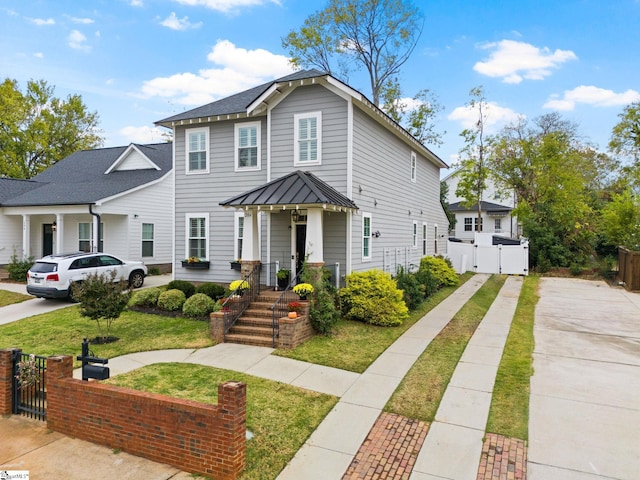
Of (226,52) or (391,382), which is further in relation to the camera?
(226,52)

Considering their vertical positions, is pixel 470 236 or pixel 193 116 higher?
pixel 193 116

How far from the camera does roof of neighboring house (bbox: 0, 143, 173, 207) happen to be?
772 inches

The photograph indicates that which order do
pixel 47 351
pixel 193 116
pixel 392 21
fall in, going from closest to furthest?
pixel 47 351 < pixel 193 116 < pixel 392 21

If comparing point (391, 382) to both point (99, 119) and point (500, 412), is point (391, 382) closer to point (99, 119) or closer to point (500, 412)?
point (500, 412)

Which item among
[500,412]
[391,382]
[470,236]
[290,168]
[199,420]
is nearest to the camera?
[199,420]

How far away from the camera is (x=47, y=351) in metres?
8.80

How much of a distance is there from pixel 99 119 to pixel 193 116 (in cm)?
3354

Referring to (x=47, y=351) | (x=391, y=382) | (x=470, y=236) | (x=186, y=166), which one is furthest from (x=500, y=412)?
(x=470, y=236)

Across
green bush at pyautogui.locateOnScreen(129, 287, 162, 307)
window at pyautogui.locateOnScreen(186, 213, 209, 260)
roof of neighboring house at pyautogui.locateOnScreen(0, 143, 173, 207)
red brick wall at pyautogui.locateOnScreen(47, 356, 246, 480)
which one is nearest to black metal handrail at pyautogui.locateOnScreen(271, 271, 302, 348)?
red brick wall at pyautogui.locateOnScreen(47, 356, 246, 480)

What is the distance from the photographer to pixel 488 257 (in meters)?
24.2

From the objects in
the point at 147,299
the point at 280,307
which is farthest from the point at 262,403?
the point at 147,299

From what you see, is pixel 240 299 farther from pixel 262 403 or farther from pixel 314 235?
pixel 262 403

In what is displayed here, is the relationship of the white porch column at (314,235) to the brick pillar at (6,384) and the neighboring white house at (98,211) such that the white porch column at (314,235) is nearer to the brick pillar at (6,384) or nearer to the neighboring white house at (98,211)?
→ the brick pillar at (6,384)

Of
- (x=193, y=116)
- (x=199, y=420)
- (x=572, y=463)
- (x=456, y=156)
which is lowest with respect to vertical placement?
(x=572, y=463)
